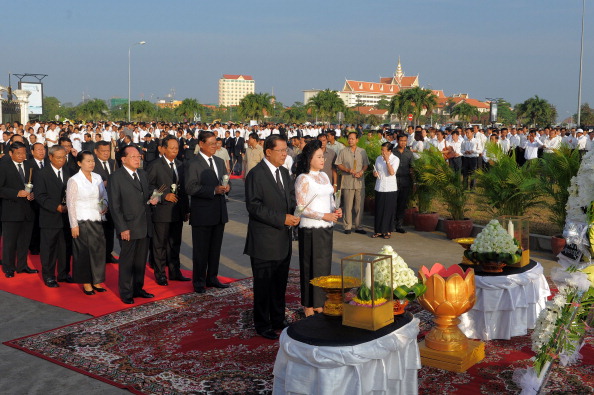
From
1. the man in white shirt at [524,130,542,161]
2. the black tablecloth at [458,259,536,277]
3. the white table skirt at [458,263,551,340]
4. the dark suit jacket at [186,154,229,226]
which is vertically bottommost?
the white table skirt at [458,263,551,340]

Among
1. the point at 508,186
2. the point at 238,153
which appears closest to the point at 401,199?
the point at 508,186

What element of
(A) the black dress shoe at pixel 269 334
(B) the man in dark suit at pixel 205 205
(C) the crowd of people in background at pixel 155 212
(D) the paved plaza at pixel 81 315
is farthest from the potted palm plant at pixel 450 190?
(A) the black dress shoe at pixel 269 334

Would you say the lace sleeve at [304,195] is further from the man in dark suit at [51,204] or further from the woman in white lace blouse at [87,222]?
the man in dark suit at [51,204]

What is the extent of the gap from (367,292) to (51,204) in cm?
529

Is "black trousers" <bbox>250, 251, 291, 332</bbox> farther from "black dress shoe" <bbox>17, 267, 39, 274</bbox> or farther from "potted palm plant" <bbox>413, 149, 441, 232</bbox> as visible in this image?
"potted palm plant" <bbox>413, 149, 441, 232</bbox>

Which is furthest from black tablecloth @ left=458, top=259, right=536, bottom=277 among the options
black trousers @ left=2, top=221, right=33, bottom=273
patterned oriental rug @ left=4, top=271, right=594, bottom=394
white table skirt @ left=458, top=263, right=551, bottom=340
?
black trousers @ left=2, top=221, right=33, bottom=273

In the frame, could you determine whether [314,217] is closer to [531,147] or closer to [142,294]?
[142,294]

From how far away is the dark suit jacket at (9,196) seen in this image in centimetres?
864

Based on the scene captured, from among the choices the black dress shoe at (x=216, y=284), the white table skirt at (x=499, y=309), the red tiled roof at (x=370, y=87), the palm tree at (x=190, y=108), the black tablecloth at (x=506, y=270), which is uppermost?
the red tiled roof at (x=370, y=87)

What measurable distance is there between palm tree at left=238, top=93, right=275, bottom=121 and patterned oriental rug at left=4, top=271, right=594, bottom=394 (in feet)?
154

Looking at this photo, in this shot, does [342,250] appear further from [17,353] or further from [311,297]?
[17,353]

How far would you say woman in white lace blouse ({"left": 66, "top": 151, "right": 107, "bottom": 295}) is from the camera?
24.8 feet

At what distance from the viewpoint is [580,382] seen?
16.8ft

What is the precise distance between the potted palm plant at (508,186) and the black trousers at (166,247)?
5471 millimetres
